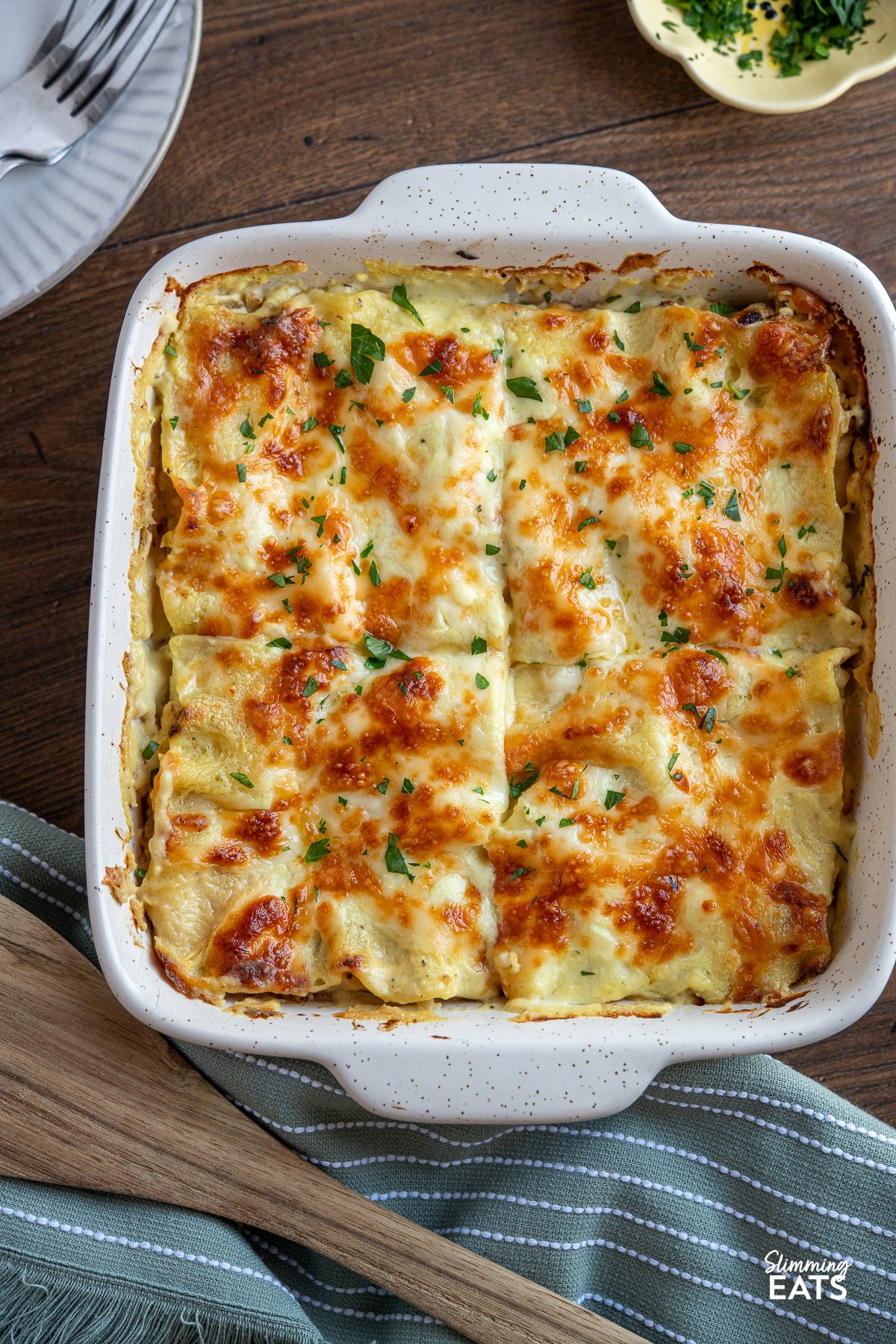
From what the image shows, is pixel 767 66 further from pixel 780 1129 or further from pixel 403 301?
pixel 780 1129

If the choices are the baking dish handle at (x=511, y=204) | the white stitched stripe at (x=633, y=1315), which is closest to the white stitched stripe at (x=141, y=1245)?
the white stitched stripe at (x=633, y=1315)

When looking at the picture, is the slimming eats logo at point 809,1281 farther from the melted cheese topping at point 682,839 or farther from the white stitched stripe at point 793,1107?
the melted cheese topping at point 682,839

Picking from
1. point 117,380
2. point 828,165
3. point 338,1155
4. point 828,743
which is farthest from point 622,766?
point 828,165

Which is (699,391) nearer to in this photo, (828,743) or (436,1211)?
(828,743)

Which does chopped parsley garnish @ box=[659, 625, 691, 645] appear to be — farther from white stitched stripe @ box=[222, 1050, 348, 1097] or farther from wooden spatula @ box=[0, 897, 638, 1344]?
wooden spatula @ box=[0, 897, 638, 1344]

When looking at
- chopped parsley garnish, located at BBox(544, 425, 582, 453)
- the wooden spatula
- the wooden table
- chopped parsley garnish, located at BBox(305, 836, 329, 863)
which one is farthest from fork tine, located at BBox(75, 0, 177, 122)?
the wooden spatula
